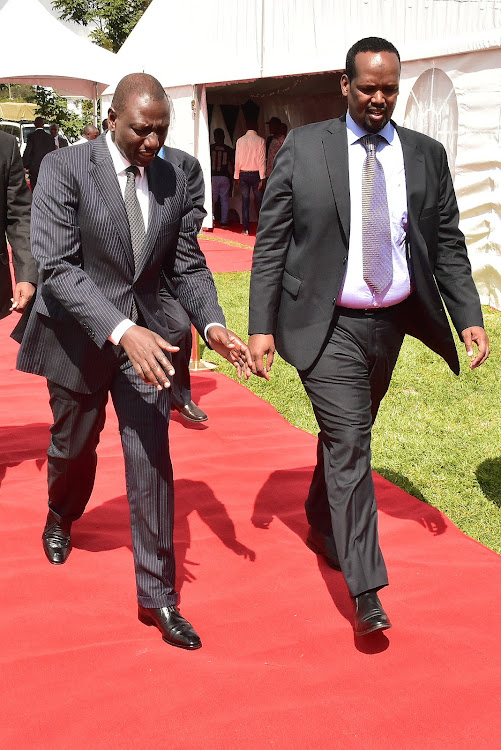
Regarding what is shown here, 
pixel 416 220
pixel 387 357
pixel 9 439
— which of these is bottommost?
pixel 9 439

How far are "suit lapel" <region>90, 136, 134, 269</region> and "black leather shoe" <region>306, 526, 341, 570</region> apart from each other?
1717 mm

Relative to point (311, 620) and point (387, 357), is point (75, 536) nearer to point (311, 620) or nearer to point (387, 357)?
point (311, 620)

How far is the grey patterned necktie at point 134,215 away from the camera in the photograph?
348 centimetres

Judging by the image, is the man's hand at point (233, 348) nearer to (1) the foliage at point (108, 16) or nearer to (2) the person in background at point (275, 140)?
(2) the person in background at point (275, 140)

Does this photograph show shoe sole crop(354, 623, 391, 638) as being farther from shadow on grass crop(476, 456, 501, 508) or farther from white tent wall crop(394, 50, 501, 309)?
white tent wall crop(394, 50, 501, 309)

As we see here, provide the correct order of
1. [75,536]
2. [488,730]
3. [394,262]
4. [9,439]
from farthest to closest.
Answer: [9,439], [75,536], [394,262], [488,730]

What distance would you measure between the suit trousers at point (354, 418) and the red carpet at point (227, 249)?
10192 mm

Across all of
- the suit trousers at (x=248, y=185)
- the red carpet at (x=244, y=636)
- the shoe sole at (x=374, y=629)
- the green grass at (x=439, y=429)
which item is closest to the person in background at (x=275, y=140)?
the suit trousers at (x=248, y=185)

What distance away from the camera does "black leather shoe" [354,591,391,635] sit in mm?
3420

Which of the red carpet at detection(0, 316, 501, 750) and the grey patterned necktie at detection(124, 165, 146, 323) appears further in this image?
the grey patterned necktie at detection(124, 165, 146, 323)

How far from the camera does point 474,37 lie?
34.3ft

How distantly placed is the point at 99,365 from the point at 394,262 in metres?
1.25

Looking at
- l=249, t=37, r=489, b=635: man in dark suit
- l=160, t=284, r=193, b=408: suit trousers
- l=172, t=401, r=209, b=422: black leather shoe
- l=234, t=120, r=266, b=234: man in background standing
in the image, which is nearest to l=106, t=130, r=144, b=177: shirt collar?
l=249, t=37, r=489, b=635: man in dark suit

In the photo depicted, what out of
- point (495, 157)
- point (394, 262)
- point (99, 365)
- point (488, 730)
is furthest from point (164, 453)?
point (495, 157)
